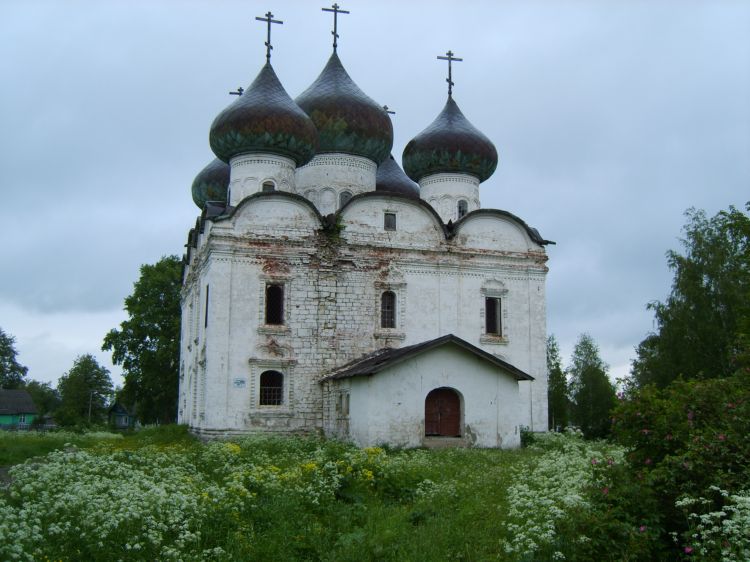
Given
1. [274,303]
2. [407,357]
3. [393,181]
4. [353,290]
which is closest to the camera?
[407,357]

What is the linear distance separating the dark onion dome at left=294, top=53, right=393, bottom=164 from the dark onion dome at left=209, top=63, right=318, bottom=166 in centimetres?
151

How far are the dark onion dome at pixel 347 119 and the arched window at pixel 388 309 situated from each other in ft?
16.3

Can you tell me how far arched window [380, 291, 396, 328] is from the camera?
1984 cm

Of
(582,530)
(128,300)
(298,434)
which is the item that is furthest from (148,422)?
(582,530)

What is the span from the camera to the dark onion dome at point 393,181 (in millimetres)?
24969

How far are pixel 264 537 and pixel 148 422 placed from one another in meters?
25.9

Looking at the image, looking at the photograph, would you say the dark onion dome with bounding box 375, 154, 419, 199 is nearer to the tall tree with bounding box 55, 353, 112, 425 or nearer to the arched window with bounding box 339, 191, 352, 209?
the arched window with bounding box 339, 191, 352, 209

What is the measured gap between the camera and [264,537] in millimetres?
7242

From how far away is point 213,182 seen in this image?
26781 mm

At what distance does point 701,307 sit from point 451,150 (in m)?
9.70

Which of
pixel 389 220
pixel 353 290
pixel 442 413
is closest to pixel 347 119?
pixel 389 220

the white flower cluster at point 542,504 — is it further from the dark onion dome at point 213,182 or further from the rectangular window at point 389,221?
the dark onion dome at point 213,182

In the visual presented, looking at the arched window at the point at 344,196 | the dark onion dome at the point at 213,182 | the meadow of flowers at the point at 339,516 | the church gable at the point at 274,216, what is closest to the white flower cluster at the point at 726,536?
the meadow of flowers at the point at 339,516

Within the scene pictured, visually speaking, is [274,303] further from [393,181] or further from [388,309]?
[393,181]
